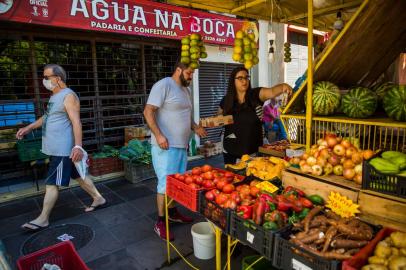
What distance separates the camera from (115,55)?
23.0 feet

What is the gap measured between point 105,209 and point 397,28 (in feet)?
15.6

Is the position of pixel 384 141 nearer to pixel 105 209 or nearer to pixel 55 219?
pixel 105 209

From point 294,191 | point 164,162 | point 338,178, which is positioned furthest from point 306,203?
point 164,162

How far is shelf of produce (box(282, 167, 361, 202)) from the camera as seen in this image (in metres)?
2.14

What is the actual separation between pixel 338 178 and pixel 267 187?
59 centimetres

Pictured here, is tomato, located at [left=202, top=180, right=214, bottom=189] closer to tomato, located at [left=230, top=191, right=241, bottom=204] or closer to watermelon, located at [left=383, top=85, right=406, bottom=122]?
tomato, located at [left=230, top=191, right=241, bottom=204]

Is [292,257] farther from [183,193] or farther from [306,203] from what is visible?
[183,193]

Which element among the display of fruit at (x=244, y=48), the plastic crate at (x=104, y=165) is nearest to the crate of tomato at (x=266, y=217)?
the display of fruit at (x=244, y=48)

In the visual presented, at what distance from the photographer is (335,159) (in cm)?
239

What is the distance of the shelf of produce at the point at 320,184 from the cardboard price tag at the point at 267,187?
144mm

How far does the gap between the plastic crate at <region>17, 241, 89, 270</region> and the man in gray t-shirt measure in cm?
150

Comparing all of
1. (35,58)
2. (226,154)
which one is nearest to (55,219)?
(226,154)

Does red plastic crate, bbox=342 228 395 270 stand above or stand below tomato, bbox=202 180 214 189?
below

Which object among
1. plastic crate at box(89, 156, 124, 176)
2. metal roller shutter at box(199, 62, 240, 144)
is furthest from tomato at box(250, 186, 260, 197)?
metal roller shutter at box(199, 62, 240, 144)
